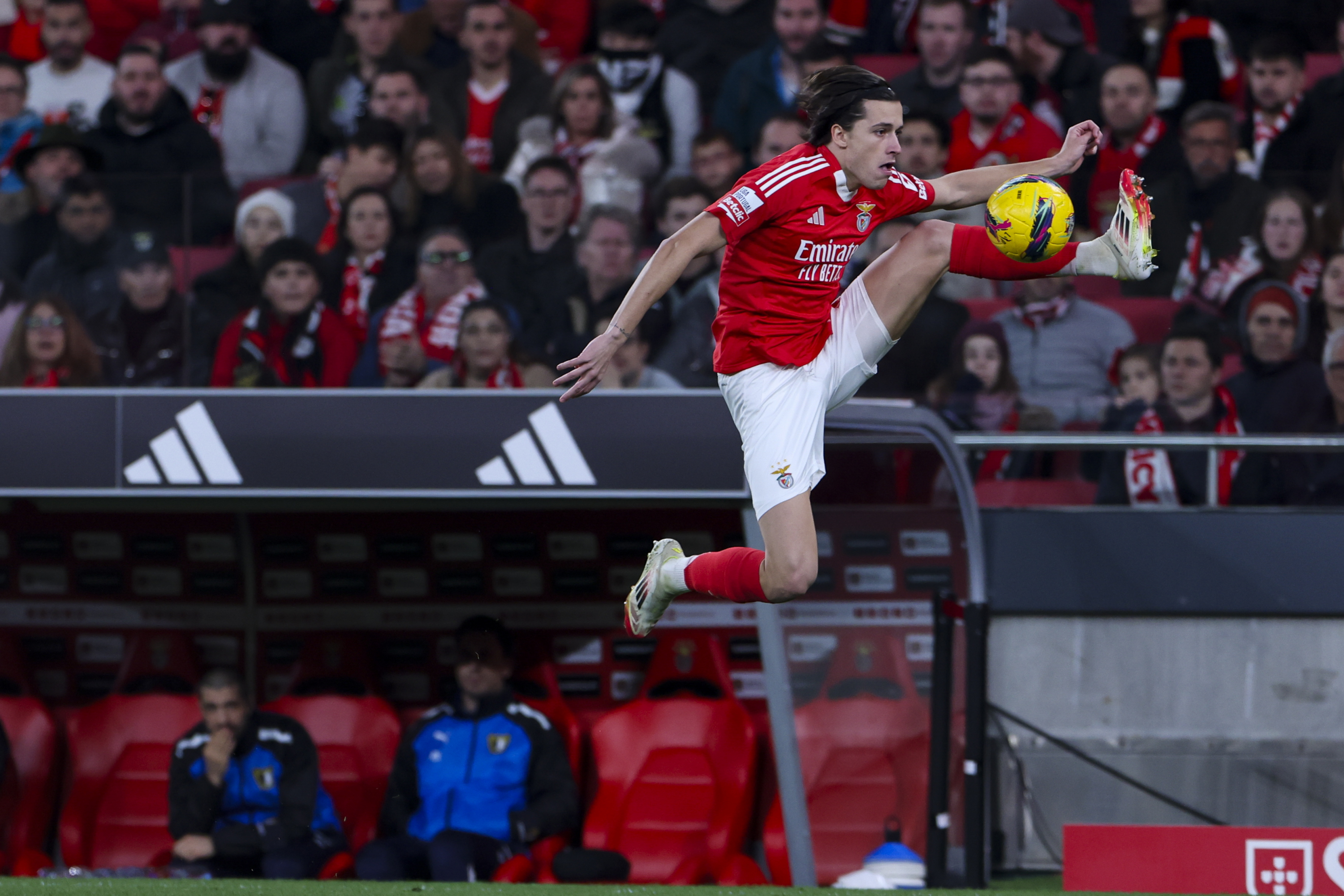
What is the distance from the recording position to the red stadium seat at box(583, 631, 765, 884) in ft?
23.2

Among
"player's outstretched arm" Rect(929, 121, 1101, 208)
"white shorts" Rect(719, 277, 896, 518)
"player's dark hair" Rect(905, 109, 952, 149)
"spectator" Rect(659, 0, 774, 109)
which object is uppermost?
"spectator" Rect(659, 0, 774, 109)

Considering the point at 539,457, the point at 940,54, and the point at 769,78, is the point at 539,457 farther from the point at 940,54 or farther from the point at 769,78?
the point at 940,54

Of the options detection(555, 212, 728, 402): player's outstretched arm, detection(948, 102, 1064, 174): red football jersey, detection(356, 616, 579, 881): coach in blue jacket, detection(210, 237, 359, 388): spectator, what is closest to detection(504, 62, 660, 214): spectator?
detection(210, 237, 359, 388): spectator

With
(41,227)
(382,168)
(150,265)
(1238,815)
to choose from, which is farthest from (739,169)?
(1238,815)

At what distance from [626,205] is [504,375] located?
92 cm

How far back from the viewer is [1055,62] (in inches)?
298

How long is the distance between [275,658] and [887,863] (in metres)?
3.29

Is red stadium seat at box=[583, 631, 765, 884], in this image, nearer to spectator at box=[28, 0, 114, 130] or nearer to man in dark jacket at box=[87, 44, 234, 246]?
man in dark jacket at box=[87, 44, 234, 246]

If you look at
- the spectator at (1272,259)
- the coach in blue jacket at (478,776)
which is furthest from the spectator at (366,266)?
the spectator at (1272,259)

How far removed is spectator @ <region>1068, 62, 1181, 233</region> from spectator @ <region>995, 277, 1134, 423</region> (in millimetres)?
600

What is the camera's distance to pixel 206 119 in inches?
313

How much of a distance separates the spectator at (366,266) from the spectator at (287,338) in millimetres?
49

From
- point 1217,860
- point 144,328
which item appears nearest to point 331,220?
point 144,328

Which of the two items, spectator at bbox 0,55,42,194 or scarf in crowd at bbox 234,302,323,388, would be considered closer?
scarf in crowd at bbox 234,302,323,388
